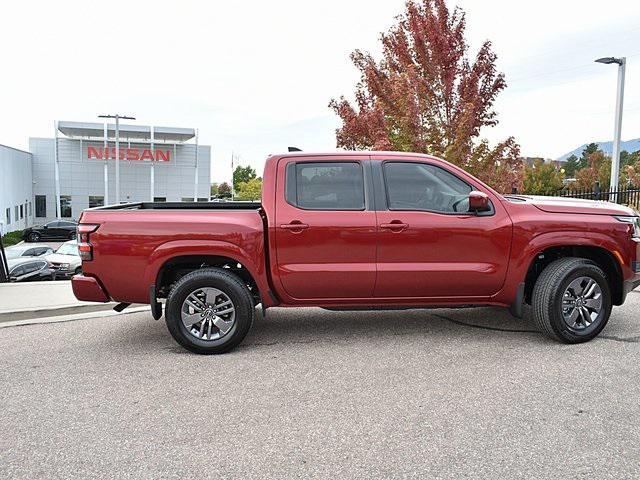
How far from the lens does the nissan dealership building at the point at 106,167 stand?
48.5m

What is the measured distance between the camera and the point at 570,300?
5160 mm

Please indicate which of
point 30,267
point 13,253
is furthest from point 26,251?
point 30,267

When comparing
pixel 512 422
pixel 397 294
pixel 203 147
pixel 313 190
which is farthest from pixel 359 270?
pixel 203 147

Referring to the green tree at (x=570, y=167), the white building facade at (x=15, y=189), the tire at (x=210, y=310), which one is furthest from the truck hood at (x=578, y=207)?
the green tree at (x=570, y=167)

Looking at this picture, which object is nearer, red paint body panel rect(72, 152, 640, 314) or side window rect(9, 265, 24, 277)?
red paint body panel rect(72, 152, 640, 314)

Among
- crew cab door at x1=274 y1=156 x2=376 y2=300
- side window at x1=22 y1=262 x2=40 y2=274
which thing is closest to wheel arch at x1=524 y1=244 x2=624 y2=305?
crew cab door at x1=274 y1=156 x2=376 y2=300

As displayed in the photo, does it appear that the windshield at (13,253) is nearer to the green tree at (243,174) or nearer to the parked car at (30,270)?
the parked car at (30,270)

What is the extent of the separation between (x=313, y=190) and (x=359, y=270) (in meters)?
0.88

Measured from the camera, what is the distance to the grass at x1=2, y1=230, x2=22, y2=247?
34.6 meters

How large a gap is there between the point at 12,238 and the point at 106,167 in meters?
12.0

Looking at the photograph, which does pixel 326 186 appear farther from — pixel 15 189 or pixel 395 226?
pixel 15 189

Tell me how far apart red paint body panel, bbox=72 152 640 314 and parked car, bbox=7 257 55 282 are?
1235 centimetres

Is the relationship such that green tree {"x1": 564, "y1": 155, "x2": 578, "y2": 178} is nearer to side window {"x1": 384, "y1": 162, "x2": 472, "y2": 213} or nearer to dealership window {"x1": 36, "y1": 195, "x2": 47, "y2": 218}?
dealership window {"x1": 36, "y1": 195, "x2": 47, "y2": 218}

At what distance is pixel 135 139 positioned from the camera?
50.2 meters
